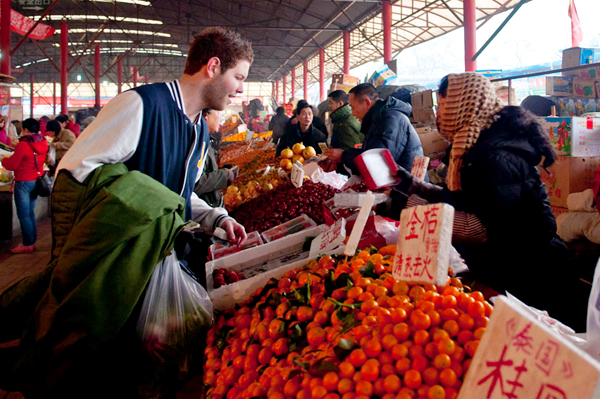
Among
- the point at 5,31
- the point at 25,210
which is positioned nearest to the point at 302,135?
the point at 25,210

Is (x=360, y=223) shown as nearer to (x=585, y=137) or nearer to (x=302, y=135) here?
(x=585, y=137)

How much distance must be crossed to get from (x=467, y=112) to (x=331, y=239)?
78 cm

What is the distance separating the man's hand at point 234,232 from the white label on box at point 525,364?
132 cm

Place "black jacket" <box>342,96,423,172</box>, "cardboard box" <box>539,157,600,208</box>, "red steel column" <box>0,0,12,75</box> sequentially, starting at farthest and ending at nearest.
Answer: "red steel column" <box>0,0,12,75</box> < "cardboard box" <box>539,157,600,208</box> < "black jacket" <box>342,96,423,172</box>

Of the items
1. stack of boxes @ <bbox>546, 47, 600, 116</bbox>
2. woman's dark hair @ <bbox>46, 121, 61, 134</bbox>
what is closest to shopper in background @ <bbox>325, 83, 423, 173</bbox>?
stack of boxes @ <bbox>546, 47, 600, 116</bbox>

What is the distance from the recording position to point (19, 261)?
5.00m

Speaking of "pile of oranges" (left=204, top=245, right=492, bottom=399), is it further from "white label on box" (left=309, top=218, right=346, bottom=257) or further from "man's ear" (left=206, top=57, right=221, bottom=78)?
"man's ear" (left=206, top=57, right=221, bottom=78)

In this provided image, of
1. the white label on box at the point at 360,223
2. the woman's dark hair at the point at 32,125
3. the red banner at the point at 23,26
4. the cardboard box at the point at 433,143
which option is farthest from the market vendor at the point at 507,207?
the red banner at the point at 23,26

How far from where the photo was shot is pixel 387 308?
126 cm

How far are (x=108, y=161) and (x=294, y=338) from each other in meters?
0.85

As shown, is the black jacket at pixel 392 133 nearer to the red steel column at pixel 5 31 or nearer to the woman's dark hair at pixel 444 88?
the woman's dark hair at pixel 444 88

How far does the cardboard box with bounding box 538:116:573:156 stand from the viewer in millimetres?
3831

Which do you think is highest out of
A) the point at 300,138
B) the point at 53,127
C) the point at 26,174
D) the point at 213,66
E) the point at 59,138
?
the point at 53,127

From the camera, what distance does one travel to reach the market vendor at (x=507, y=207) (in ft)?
5.49
